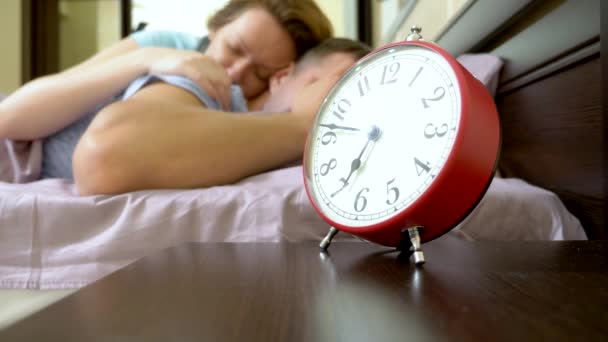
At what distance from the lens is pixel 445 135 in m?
0.39

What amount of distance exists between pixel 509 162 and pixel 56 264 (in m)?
0.81

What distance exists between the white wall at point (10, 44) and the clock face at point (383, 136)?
2.93 metres

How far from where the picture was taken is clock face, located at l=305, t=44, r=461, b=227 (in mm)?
399

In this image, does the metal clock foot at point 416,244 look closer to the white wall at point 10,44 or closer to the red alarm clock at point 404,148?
the red alarm clock at point 404,148

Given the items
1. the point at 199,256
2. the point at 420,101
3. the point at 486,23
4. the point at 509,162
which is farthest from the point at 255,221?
the point at 486,23

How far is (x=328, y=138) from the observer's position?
0.50m

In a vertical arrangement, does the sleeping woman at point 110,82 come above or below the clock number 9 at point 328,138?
below

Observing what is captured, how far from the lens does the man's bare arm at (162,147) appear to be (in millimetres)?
618

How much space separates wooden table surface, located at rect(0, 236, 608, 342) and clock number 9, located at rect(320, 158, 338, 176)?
10 centimetres

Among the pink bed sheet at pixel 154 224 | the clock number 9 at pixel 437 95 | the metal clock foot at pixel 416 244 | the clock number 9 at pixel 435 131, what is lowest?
the pink bed sheet at pixel 154 224

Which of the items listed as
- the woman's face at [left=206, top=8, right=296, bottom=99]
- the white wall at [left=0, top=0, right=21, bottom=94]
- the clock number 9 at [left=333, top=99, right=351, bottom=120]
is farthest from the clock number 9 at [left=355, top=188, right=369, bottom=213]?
the white wall at [left=0, top=0, right=21, bottom=94]

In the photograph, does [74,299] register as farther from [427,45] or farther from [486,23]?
[486,23]

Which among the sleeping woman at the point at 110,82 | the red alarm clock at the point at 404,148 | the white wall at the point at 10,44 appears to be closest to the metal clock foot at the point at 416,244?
the red alarm clock at the point at 404,148

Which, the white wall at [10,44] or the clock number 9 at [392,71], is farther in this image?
the white wall at [10,44]
